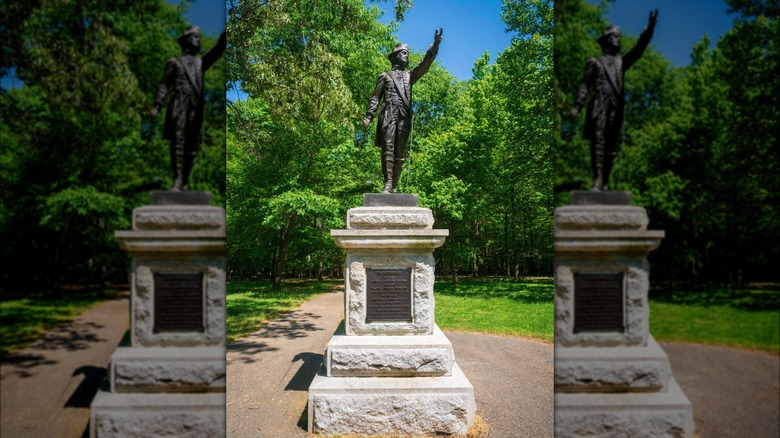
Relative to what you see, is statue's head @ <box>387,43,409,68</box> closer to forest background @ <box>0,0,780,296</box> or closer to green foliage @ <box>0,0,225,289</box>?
forest background @ <box>0,0,780,296</box>

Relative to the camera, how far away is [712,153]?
2572 mm

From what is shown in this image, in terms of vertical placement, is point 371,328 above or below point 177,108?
below

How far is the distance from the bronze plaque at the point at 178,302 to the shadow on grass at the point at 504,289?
9.54m

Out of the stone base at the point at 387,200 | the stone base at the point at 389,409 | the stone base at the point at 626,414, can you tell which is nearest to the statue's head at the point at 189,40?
the stone base at the point at 387,200

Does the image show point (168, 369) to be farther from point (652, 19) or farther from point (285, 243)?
point (285, 243)

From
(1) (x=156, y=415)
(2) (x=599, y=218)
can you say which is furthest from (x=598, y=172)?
(1) (x=156, y=415)

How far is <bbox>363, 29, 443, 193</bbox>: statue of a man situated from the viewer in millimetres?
4418

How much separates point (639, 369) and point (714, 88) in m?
2.01

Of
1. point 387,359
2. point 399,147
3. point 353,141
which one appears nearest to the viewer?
point 387,359

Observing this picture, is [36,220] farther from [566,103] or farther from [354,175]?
[354,175]

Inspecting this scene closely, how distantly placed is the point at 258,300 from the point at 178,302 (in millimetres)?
8000

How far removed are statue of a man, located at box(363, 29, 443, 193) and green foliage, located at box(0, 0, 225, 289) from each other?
90.4 inches

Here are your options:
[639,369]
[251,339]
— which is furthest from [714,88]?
[251,339]

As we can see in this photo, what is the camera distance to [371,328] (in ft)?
12.6
